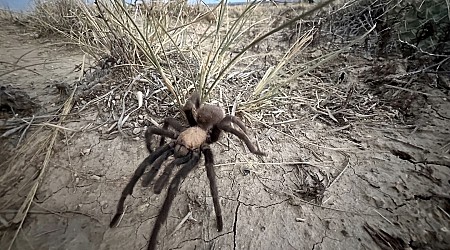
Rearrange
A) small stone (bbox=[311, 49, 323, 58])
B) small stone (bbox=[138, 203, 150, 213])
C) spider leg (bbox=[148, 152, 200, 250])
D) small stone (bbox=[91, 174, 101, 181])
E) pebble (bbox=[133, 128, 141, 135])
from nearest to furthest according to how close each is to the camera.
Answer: spider leg (bbox=[148, 152, 200, 250])
small stone (bbox=[138, 203, 150, 213])
small stone (bbox=[91, 174, 101, 181])
pebble (bbox=[133, 128, 141, 135])
small stone (bbox=[311, 49, 323, 58])

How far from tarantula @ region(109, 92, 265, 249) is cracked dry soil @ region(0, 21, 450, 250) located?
115 millimetres

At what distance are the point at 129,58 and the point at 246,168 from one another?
3.72 feet

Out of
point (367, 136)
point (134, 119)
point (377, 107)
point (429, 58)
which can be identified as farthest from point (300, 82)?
point (134, 119)

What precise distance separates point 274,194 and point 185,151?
0.46 meters

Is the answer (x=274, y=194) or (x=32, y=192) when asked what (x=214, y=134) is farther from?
(x=32, y=192)

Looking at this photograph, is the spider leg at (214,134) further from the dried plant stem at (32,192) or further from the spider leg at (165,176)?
the dried plant stem at (32,192)

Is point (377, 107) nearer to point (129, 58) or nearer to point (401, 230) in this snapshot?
point (401, 230)

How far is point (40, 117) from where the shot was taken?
5.00ft

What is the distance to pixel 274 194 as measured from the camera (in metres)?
1.27

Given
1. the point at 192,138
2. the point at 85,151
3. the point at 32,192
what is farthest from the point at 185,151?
the point at 32,192

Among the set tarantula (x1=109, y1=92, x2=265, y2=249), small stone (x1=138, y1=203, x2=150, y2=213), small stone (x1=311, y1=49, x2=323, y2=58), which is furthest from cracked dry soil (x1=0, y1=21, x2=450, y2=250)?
small stone (x1=311, y1=49, x2=323, y2=58)

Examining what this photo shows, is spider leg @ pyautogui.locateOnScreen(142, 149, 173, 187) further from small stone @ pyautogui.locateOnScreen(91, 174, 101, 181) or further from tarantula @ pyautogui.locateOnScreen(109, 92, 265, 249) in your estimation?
small stone @ pyautogui.locateOnScreen(91, 174, 101, 181)

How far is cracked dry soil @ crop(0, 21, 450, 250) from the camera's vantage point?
108 cm

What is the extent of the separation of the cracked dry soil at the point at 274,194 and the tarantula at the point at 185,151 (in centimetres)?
12
